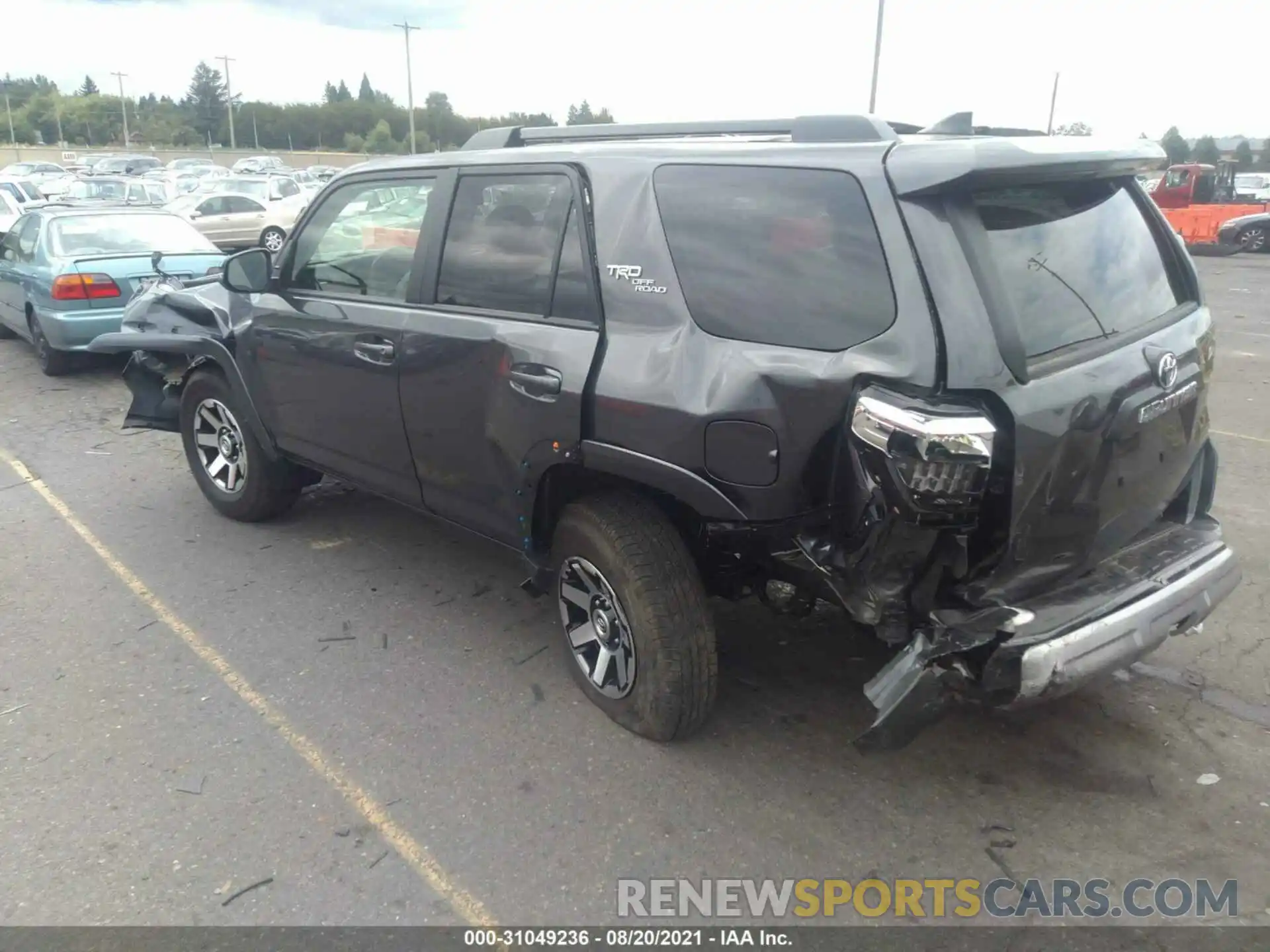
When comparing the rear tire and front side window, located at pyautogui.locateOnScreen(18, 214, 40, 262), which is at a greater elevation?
front side window, located at pyautogui.locateOnScreen(18, 214, 40, 262)

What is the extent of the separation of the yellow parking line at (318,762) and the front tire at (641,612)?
852mm

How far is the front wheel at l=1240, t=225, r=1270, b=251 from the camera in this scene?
76.2ft

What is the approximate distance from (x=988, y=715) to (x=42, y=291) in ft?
28.9

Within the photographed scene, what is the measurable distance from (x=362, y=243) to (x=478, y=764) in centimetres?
240

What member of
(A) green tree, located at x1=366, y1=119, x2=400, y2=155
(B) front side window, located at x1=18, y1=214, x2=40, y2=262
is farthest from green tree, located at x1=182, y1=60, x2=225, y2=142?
(B) front side window, located at x1=18, y1=214, x2=40, y2=262

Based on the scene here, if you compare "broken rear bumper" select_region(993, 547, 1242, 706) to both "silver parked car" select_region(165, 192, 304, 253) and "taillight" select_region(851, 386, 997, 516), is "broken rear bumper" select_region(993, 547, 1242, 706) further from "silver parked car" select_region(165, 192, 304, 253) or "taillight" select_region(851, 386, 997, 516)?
"silver parked car" select_region(165, 192, 304, 253)

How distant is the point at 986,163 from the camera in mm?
2533

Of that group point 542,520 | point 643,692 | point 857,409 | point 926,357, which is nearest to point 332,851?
point 643,692

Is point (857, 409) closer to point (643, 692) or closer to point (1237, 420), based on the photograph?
point (643, 692)

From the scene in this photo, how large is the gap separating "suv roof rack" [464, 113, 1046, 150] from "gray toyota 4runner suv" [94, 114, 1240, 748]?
0.02 m

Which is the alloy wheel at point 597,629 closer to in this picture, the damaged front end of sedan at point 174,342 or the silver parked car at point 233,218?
the damaged front end of sedan at point 174,342

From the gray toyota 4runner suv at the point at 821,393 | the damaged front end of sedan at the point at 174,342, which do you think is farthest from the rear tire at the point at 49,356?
the gray toyota 4runner suv at the point at 821,393

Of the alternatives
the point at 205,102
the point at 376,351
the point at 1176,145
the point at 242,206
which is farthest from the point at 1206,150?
the point at 205,102

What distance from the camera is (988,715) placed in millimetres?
3484
